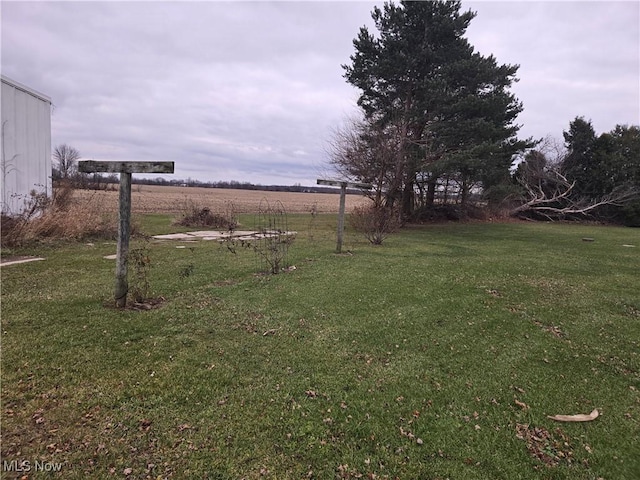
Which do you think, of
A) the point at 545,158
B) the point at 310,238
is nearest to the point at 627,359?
the point at 310,238

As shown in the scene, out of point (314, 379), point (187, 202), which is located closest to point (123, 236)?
point (314, 379)

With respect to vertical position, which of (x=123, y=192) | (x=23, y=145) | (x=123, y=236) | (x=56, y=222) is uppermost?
(x=23, y=145)

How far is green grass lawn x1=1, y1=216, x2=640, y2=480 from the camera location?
83.9 inches

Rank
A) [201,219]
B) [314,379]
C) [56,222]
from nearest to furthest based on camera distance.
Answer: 1. [314,379]
2. [56,222]
3. [201,219]

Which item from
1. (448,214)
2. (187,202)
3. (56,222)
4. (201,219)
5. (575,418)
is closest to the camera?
(575,418)

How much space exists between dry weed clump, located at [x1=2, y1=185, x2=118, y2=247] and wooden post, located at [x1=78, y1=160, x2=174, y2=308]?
4701 mm

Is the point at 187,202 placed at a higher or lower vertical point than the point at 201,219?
higher

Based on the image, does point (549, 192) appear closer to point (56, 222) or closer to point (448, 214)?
point (448, 214)

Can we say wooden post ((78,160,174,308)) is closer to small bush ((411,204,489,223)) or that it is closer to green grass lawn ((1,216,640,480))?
green grass lawn ((1,216,640,480))

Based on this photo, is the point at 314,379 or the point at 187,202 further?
the point at 187,202

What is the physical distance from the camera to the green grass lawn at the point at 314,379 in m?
2.13

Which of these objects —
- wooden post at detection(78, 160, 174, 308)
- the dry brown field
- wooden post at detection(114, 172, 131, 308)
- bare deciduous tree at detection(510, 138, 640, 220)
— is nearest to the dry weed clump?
the dry brown field

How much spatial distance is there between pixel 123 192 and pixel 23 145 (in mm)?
6753

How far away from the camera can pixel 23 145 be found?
8594 mm
